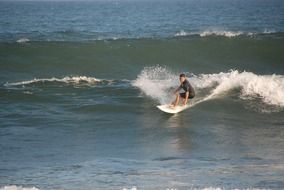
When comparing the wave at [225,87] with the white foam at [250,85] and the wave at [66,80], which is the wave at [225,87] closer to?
the white foam at [250,85]

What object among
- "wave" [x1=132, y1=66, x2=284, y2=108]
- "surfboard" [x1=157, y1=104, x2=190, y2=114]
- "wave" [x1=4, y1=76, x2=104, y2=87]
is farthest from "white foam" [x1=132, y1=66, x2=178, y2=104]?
"wave" [x1=4, y1=76, x2=104, y2=87]

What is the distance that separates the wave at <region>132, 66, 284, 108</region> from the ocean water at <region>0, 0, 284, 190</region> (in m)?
0.04

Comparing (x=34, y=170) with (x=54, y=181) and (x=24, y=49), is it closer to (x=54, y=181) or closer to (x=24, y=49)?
(x=54, y=181)

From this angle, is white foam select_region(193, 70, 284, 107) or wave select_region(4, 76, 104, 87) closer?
white foam select_region(193, 70, 284, 107)

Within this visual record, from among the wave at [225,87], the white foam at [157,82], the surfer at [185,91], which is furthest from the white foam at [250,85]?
the surfer at [185,91]

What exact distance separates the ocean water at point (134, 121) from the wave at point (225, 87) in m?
0.04

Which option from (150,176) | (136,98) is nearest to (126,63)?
(136,98)

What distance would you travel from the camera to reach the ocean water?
35.4 ft

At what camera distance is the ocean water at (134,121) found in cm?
1080

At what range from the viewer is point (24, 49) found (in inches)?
1153

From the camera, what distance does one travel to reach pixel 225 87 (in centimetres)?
2030

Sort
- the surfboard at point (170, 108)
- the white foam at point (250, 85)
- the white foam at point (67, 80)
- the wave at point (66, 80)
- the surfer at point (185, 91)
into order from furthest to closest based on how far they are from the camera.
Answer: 1. the white foam at point (67, 80)
2. the wave at point (66, 80)
3. the white foam at point (250, 85)
4. the surfboard at point (170, 108)
5. the surfer at point (185, 91)

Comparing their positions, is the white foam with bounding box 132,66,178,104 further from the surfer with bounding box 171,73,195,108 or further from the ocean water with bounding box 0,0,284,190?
the surfer with bounding box 171,73,195,108

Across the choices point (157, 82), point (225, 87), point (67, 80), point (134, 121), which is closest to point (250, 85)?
point (225, 87)
